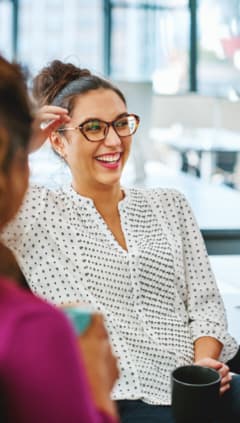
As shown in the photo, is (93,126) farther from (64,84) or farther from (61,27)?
(61,27)

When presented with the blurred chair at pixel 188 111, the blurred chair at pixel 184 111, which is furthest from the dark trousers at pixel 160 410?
the blurred chair at pixel 184 111

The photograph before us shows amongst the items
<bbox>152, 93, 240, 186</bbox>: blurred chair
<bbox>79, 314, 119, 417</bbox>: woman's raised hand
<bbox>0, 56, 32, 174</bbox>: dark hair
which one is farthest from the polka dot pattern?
<bbox>152, 93, 240, 186</bbox>: blurred chair

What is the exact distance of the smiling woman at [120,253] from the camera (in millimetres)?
1384

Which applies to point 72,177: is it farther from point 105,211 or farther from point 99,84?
point 99,84

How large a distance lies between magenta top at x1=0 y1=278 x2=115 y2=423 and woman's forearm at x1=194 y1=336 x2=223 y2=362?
913 mm

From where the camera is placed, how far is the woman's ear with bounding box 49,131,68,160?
164 centimetres

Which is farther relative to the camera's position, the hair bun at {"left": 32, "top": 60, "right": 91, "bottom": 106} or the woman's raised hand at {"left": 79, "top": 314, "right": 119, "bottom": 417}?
the hair bun at {"left": 32, "top": 60, "right": 91, "bottom": 106}

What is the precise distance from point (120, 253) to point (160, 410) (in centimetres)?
34

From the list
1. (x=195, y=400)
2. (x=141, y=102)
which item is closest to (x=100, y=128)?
(x=195, y=400)

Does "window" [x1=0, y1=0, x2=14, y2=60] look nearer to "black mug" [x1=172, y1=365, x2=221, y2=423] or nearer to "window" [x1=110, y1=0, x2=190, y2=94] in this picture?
"window" [x1=110, y1=0, x2=190, y2=94]

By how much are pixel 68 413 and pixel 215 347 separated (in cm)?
96

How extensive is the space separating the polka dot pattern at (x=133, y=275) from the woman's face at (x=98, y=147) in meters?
0.05

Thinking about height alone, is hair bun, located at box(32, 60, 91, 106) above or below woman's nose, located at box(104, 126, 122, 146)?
above

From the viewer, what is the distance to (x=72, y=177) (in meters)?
1.61
